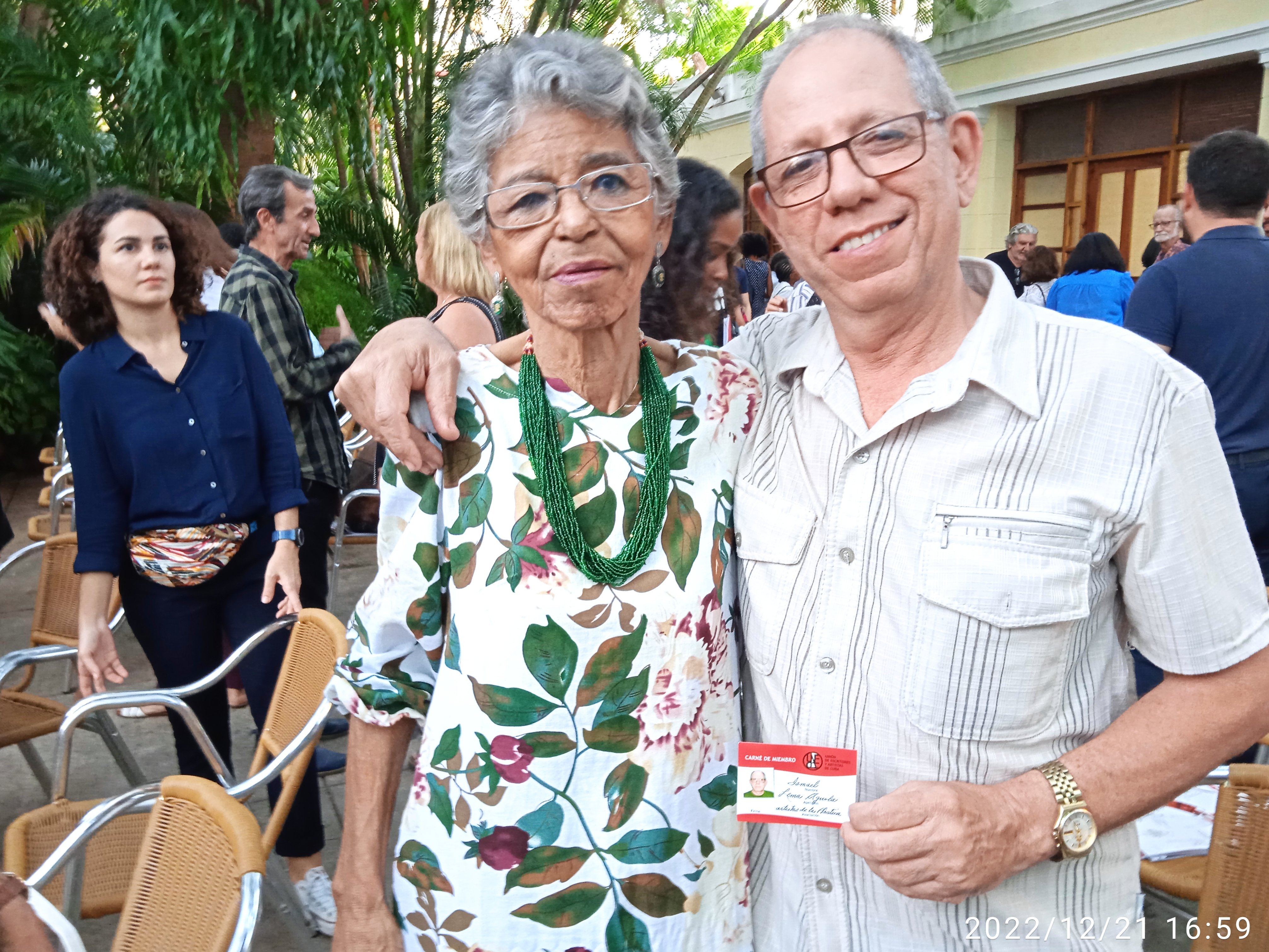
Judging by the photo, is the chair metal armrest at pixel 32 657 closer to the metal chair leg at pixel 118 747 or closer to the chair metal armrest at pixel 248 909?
the metal chair leg at pixel 118 747

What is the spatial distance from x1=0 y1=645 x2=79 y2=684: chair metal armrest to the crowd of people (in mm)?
2017

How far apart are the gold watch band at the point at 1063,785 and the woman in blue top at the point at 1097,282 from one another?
587 cm

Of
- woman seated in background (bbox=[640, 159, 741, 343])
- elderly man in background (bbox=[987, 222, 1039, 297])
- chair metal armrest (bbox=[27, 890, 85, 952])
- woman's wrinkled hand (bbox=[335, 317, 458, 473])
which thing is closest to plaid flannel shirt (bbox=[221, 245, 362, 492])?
woman seated in background (bbox=[640, 159, 741, 343])

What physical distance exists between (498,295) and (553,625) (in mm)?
4401

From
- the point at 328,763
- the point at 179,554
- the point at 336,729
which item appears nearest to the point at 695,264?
the point at 179,554

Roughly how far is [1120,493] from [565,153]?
843 millimetres

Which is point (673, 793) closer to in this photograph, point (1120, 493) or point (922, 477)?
point (922, 477)

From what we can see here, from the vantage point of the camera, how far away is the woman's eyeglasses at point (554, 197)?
140cm

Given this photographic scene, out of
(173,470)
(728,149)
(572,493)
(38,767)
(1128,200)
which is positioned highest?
(728,149)

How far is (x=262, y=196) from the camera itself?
13.5 feet

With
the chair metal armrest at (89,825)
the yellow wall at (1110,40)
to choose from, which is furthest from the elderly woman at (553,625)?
the yellow wall at (1110,40)

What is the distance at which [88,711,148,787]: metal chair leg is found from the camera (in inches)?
115

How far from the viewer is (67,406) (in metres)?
2.89
